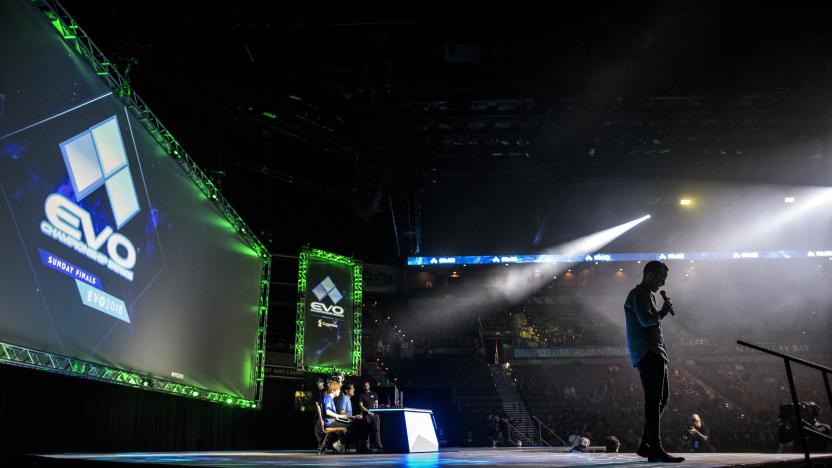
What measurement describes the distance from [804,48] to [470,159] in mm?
6289

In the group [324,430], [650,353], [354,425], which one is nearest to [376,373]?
[354,425]

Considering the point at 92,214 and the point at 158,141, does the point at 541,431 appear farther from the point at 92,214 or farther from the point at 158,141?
→ the point at 92,214

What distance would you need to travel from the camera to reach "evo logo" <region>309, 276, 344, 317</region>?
11.7 metres

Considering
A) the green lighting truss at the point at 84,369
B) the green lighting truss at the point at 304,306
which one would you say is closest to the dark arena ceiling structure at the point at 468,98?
the green lighting truss at the point at 304,306

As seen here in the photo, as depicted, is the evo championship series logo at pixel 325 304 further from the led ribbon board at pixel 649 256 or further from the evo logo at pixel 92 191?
the evo logo at pixel 92 191

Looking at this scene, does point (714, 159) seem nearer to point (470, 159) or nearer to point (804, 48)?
point (804, 48)

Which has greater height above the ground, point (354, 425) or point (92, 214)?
point (92, 214)

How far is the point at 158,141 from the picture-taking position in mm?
5820

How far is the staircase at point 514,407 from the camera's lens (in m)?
17.4

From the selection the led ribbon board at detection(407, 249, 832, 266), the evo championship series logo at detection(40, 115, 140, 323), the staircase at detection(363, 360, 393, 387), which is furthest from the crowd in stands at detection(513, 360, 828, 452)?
the evo championship series logo at detection(40, 115, 140, 323)

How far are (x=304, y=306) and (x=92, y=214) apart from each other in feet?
23.9

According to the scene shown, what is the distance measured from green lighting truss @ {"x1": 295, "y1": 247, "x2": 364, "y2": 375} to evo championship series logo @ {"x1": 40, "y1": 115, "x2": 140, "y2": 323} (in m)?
6.42

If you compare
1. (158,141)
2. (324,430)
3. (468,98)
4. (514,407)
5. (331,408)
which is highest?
(468,98)

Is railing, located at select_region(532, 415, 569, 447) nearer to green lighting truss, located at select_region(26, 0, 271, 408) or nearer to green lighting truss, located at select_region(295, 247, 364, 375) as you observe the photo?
green lighting truss, located at select_region(295, 247, 364, 375)
